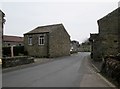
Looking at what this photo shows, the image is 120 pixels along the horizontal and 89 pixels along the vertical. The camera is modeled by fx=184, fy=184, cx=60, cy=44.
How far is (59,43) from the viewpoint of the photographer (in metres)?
39.8

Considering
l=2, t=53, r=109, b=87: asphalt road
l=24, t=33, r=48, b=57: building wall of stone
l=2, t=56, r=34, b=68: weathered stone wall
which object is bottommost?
l=2, t=53, r=109, b=87: asphalt road

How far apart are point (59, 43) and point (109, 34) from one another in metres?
15.4

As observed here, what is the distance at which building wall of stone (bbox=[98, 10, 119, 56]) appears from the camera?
84.3 ft

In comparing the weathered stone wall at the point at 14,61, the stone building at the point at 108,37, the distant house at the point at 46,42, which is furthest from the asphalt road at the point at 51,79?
the distant house at the point at 46,42

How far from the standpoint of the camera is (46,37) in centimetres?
3597

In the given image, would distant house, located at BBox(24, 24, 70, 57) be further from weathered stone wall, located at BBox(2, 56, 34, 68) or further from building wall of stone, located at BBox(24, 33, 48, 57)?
weathered stone wall, located at BBox(2, 56, 34, 68)

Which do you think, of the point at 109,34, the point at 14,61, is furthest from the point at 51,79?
the point at 109,34

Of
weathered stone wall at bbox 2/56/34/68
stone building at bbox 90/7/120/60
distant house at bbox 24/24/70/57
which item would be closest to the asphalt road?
weathered stone wall at bbox 2/56/34/68

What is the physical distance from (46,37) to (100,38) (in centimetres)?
1280

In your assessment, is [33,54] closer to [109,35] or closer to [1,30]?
[1,30]

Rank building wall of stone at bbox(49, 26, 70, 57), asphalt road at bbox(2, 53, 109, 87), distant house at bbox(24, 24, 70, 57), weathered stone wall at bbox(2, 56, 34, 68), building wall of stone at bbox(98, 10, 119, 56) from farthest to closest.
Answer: building wall of stone at bbox(49, 26, 70, 57) → distant house at bbox(24, 24, 70, 57) → building wall of stone at bbox(98, 10, 119, 56) → weathered stone wall at bbox(2, 56, 34, 68) → asphalt road at bbox(2, 53, 109, 87)

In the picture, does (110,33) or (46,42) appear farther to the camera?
(46,42)

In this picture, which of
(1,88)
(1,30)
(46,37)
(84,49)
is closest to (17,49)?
(46,37)

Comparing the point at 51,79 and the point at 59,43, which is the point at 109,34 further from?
the point at 51,79
